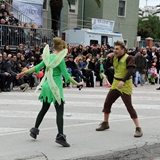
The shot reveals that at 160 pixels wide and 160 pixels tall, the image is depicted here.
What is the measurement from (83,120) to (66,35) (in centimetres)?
1621

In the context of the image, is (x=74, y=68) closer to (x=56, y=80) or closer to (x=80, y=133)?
(x=80, y=133)

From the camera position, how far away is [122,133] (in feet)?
24.6

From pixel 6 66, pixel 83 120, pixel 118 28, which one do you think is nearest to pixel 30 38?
pixel 6 66

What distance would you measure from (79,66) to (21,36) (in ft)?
11.7

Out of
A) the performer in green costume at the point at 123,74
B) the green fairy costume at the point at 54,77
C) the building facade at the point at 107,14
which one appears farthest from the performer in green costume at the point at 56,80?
the building facade at the point at 107,14

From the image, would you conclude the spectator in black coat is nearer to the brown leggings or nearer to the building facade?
the brown leggings

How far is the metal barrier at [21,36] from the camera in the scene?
58.0 ft

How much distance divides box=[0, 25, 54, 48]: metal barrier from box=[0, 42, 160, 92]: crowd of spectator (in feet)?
3.00

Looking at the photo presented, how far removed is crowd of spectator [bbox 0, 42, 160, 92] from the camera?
557 inches

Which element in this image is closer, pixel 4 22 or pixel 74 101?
pixel 74 101

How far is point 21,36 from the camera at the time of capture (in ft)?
61.4

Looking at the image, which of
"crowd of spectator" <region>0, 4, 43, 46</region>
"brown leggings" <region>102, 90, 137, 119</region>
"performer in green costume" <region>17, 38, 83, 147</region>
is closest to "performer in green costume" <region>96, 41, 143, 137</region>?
"brown leggings" <region>102, 90, 137, 119</region>

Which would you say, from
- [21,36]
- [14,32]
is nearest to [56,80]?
[14,32]

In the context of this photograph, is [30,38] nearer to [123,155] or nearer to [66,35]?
[66,35]
